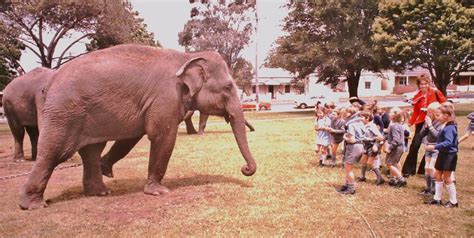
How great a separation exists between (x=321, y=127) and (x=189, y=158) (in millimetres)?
3735

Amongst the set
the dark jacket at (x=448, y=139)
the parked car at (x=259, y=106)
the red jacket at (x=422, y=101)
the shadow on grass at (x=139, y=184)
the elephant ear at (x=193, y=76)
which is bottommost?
the parked car at (x=259, y=106)

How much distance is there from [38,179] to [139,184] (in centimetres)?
224

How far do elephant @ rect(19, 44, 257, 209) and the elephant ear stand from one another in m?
0.02

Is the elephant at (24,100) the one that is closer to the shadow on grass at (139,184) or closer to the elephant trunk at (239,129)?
the shadow on grass at (139,184)

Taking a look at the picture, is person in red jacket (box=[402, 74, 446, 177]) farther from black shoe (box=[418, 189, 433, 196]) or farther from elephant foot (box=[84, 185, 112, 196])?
elephant foot (box=[84, 185, 112, 196])

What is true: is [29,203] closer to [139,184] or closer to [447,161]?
[139,184]

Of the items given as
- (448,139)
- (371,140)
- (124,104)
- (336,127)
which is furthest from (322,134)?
(124,104)

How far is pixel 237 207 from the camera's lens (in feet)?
21.2

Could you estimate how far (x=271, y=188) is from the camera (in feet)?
25.2

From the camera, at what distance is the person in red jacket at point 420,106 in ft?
27.5

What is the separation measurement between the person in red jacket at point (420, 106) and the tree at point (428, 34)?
60.6ft

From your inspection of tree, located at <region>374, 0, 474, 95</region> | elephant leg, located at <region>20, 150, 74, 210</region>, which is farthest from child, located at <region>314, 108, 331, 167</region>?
tree, located at <region>374, 0, 474, 95</region>

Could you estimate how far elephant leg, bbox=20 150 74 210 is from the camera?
631 centimetres

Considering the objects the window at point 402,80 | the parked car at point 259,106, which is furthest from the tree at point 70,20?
the window at point 402,80
